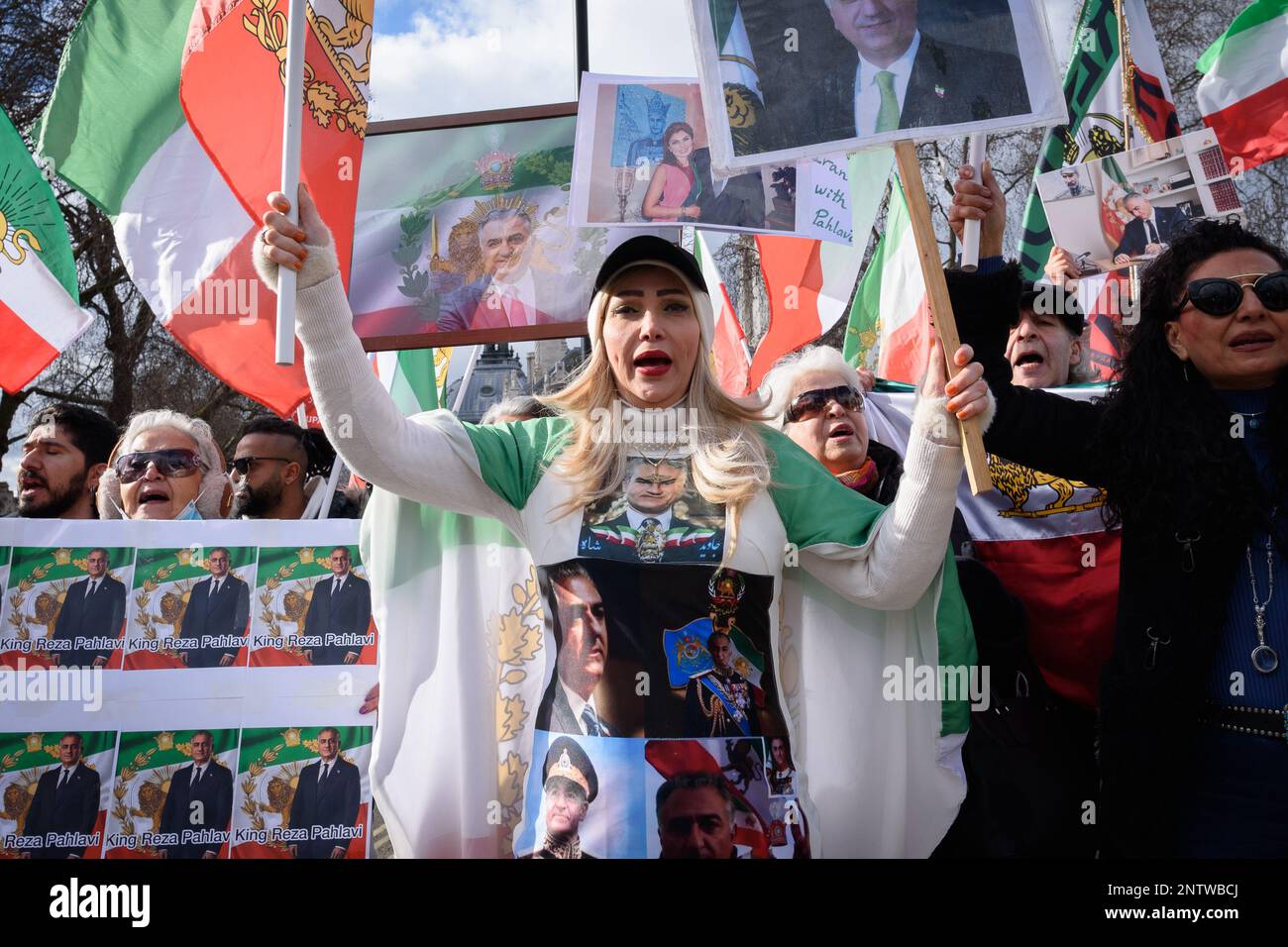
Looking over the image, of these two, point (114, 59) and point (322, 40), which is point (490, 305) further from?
point (114, 59)

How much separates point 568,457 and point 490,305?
2.60m

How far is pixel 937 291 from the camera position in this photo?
292 centimetres

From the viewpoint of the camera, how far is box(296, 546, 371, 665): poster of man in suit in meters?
4.00

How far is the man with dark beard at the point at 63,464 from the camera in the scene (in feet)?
14.4

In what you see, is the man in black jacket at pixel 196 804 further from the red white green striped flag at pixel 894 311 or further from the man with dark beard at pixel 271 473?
the red white green striped flag at pixel 894 311

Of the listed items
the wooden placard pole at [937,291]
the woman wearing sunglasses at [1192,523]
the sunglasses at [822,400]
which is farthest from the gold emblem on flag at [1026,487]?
the wooden placard pole at [937,291]

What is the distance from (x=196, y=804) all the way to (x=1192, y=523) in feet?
9.66

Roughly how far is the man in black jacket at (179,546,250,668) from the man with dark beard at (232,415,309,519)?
1.68ft

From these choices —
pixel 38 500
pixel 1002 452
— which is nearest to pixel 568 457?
pixel 1002 452

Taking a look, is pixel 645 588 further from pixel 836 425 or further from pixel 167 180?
pixel 167 180

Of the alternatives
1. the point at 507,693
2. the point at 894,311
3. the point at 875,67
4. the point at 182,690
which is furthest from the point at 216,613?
the point at 894,311

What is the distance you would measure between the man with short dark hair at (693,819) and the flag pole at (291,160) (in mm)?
1258

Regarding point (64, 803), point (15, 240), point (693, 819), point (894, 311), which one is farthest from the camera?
point (894, 311)

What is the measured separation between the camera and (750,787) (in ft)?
9.01
